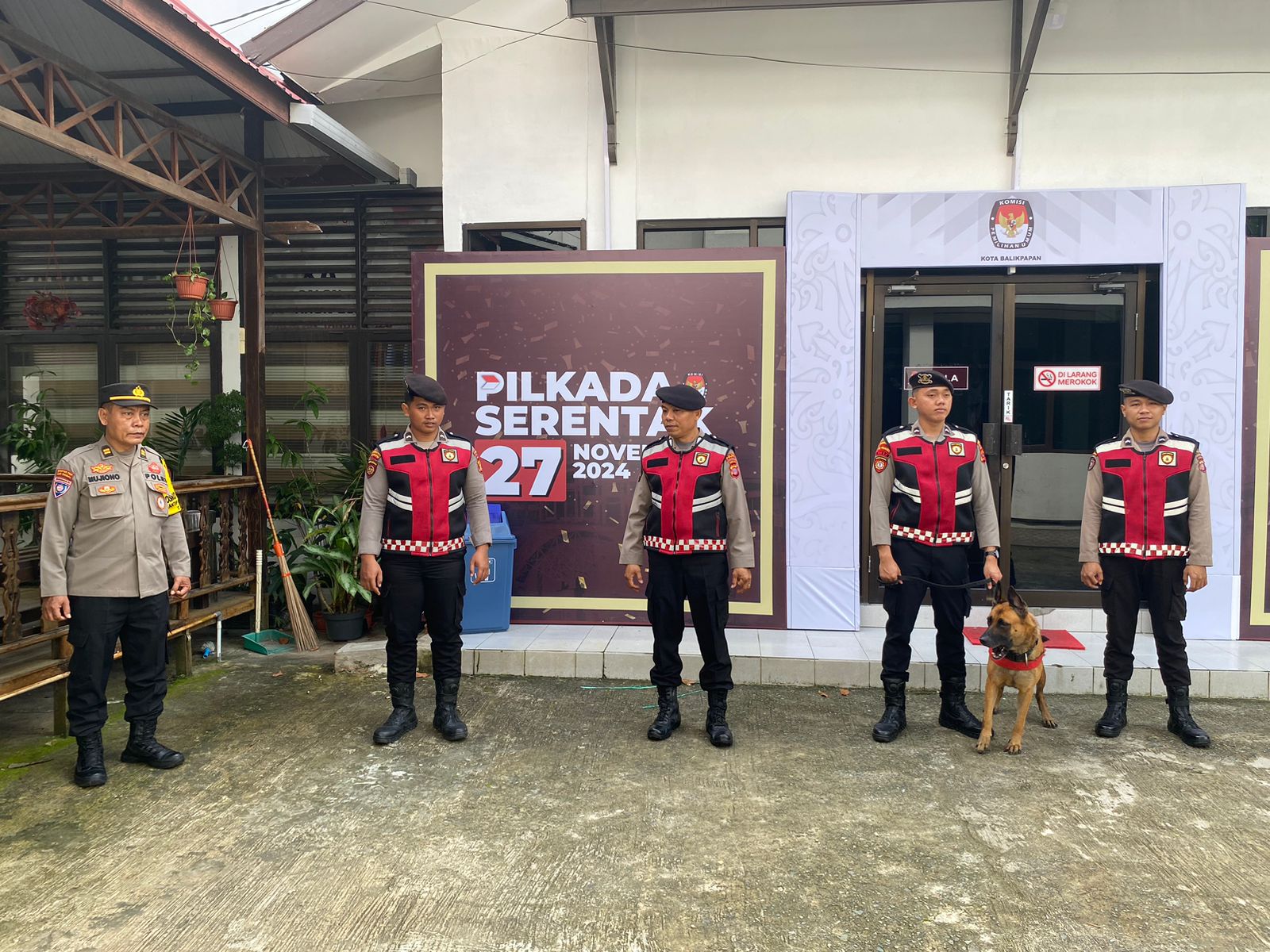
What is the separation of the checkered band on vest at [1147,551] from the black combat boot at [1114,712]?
69cm

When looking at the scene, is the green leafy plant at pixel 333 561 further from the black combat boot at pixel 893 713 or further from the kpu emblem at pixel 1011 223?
the kpu emblem at pixel 1011 223

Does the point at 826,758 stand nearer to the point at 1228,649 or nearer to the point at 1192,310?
the point at 1228,649

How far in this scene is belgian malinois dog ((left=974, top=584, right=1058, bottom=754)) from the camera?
14.3 ft

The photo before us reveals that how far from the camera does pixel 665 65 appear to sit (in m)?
6.91

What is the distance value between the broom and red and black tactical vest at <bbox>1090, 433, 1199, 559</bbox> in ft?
17.5

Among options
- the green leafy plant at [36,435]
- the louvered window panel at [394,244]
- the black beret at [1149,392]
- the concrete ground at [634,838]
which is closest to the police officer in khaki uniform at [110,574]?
the concrete ground at [634,838]

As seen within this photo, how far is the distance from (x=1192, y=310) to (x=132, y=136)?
334 inches

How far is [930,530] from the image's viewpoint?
4660 mm

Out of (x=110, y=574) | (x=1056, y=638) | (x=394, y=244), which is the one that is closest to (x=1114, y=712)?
(x=1056, y=638)

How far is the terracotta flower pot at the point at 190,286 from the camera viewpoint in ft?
21.7

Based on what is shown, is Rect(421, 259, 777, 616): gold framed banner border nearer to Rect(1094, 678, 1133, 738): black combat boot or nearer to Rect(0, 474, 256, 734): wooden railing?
Rect(0, 474, 256, 734): wooden railing

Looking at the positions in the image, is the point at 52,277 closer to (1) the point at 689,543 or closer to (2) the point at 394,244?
(2) the point at 394,244

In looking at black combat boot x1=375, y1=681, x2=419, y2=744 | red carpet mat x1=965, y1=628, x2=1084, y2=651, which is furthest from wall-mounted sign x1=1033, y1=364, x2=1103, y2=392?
black combat boot x1=375, y1=681, x2=419, y2=744

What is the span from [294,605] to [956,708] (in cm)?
465
